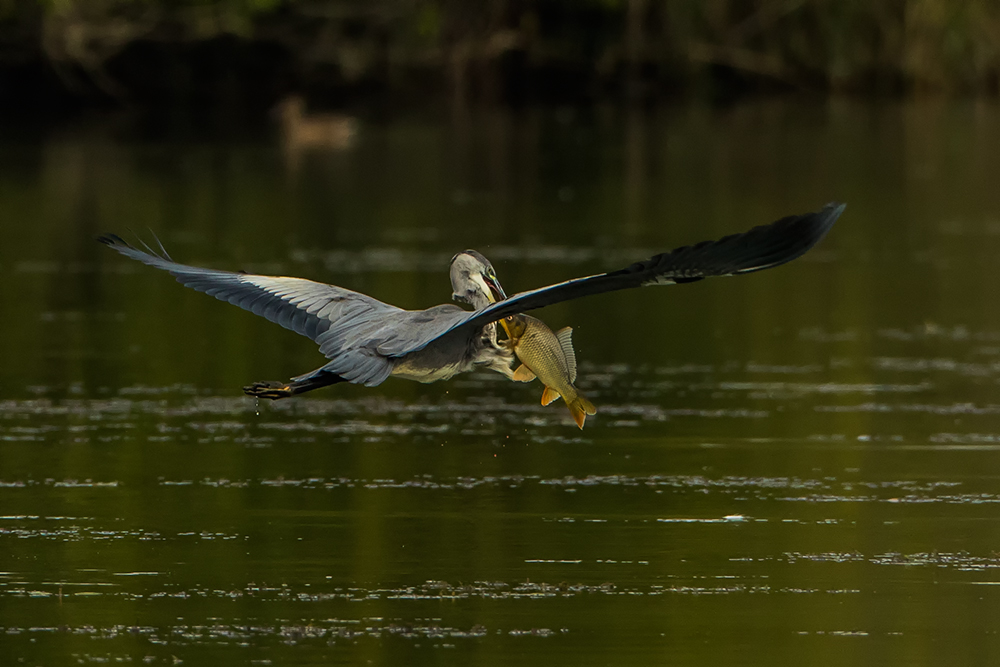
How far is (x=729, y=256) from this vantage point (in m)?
5.77

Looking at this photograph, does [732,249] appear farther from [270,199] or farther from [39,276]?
[270,199]

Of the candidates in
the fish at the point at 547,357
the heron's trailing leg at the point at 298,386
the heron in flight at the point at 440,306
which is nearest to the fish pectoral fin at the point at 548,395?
the fish at the point at 547,357

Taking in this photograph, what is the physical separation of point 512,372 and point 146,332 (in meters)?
7.15

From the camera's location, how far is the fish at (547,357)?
21.4 ft

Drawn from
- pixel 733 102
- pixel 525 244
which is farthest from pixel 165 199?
pixel 733 102

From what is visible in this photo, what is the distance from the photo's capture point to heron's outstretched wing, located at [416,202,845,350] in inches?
224

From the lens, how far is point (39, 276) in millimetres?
16281

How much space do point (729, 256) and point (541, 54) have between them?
134ft

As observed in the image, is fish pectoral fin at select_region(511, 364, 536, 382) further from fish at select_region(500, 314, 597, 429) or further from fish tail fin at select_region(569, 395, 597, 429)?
fish tail fin at select_region(569, 395, 597, 429)

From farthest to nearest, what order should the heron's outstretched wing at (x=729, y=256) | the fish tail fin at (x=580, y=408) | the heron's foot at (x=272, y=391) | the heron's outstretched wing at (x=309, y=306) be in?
the heron's outstretched wing at (x=309, y=306) → the heron's foot at (x=272, y=391) → the fish tail fin at (x=580, y=408) → the heron's outstretched wing at (x=729, y=256)

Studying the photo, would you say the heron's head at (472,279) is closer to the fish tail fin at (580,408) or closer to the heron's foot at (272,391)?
the fish tail fin at (580,408)

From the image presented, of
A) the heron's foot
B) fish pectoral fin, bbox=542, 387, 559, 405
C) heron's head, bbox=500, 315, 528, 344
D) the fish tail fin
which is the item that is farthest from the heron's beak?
the heron's foot

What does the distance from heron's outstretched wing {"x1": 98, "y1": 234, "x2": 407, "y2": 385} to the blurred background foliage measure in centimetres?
3438

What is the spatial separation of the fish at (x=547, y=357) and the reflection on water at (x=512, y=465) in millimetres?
746
